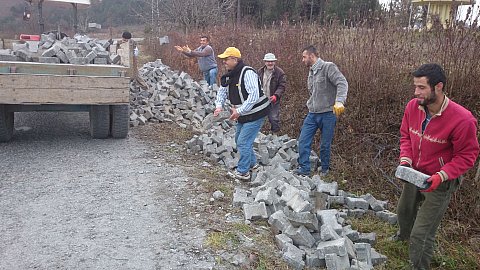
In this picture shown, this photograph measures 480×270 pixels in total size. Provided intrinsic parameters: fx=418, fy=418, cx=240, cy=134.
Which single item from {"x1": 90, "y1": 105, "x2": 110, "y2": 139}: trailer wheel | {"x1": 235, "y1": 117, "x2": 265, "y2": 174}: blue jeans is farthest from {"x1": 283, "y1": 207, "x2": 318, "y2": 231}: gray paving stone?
{"x1": 90, "y1": 105, "x2": 110, "y2": 139}: trailer wheel

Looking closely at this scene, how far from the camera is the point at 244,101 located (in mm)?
5242

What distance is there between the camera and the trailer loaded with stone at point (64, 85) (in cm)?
538

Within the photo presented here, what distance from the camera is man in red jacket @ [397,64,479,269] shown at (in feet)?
Answer: 10.3

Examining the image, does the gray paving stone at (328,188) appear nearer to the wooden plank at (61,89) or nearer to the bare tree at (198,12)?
the wooden plank at (61,89)

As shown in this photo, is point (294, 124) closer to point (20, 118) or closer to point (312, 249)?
point (312, 249)

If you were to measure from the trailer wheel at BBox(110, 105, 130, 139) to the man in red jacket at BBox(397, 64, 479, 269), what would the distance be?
14.1ft

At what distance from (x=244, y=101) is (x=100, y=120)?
8.46 feet

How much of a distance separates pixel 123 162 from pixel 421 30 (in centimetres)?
495

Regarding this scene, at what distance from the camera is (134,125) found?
7.76 m

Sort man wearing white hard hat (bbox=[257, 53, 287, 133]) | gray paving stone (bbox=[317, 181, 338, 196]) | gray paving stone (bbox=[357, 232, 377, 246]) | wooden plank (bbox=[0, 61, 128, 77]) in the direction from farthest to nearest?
man wearing white hard hat (bbox=[257, 53, 287, 133])
wooden plank (bbox=[0, 61, 128, 77])
gray paving stone (bbox=[317, 181, 338, 196])
gray paving stone (bbox=[357, 232, 377, 246])

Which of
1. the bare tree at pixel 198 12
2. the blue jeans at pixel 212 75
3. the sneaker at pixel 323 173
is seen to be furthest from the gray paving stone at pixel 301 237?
the bare tree at pixel 198 12

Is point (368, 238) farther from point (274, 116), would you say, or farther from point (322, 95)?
point (274, 116)

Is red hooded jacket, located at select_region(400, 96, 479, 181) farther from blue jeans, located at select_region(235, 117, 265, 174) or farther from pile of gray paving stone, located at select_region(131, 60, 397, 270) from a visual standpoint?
blue jeans, located at select_region(235, 117, 265, 174)

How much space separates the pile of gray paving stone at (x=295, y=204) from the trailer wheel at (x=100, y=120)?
1.11 metres
